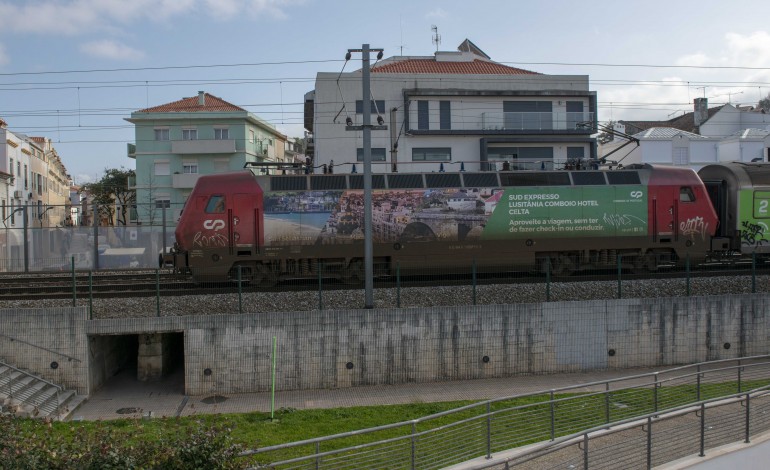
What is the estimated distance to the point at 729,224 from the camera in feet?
70.0

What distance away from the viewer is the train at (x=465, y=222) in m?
18.7

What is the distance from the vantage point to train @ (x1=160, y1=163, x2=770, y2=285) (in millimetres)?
18703

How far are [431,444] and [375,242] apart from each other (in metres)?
9.93

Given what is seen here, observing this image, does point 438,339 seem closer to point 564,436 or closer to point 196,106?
point 564,436

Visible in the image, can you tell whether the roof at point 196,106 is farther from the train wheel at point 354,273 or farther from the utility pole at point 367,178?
the utility pole at point 367,178

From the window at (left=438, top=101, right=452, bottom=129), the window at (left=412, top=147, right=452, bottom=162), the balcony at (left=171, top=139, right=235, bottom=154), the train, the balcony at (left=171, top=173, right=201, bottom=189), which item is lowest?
the train

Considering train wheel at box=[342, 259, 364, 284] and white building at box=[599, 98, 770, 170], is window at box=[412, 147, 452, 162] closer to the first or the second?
white building at box=[599, 98, 770, 170]

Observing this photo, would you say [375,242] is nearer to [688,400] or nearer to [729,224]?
[688,400]

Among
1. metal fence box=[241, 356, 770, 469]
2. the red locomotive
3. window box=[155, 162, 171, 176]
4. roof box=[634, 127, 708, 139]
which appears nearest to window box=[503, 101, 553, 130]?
roof box=[634, 127, 708, 139]

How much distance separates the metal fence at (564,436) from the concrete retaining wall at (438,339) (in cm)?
294

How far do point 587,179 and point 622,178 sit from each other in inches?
45.6

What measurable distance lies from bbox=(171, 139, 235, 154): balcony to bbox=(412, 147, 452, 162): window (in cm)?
1369

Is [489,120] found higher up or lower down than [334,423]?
higher up

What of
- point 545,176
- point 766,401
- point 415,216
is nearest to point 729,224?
point 545,176
